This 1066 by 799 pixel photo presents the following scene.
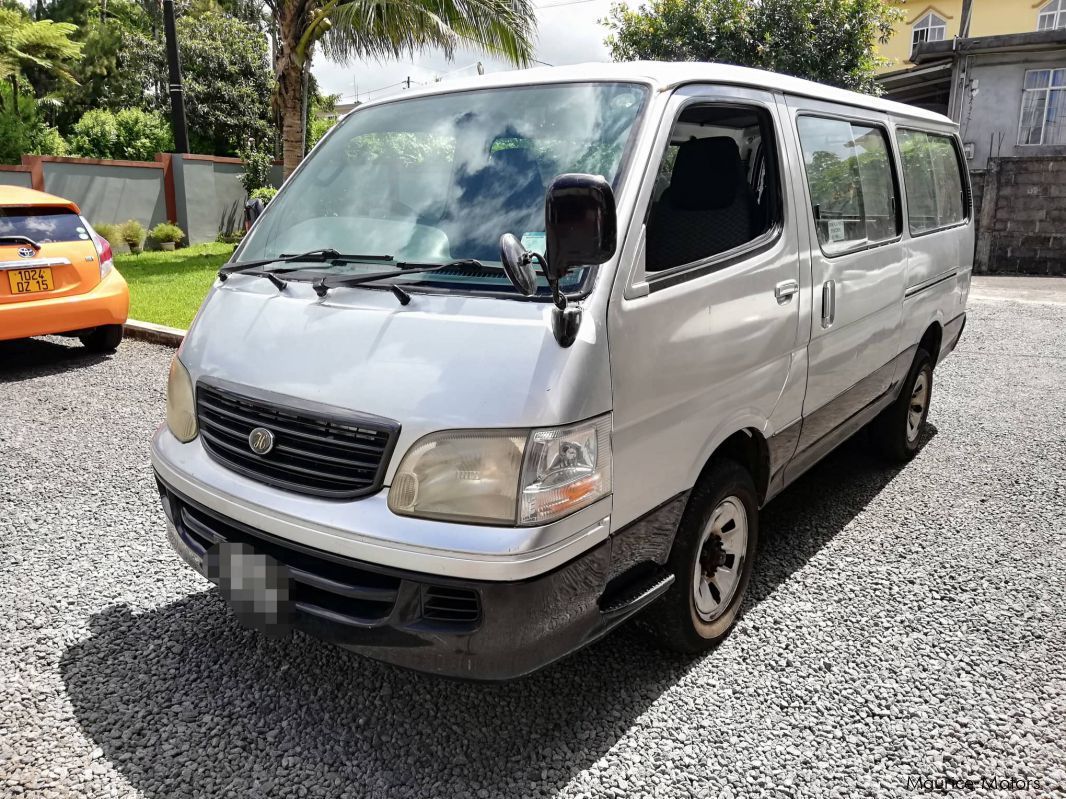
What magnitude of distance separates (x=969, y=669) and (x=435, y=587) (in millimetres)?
2053

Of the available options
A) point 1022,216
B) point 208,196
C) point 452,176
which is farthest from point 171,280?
point 1022,216

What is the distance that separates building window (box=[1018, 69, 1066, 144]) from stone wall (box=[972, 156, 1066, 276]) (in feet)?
13.8

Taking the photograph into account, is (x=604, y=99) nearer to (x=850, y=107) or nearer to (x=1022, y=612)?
(x=850, y=107)

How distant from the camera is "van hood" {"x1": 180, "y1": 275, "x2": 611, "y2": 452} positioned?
2094 mm

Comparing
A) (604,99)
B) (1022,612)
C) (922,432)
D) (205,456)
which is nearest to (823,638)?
(1022,612)

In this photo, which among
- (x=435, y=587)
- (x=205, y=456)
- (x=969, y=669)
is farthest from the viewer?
(x=969, y=669)

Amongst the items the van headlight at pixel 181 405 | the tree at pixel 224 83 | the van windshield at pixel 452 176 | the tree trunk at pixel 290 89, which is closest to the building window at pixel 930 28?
the tree at pixel 224 83

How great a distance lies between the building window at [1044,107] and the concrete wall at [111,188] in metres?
19.2

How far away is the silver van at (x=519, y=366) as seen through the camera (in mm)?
2096

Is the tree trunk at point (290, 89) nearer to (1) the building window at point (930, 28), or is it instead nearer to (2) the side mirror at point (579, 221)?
(2) the side mirror at point (579, 221)

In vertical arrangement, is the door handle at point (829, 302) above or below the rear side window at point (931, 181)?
below

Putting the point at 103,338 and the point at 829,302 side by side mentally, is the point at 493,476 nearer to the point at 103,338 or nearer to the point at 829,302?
the point at 829,302

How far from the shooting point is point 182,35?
2262 centimetres

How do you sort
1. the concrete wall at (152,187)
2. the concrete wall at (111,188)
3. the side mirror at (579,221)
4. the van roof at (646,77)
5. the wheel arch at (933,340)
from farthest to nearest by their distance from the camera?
the concrete wall at (111,188), the concrete wall at (152,187), the wheel arch at (933,340), the van roof at (646,77), the side mirror at (579,221)
